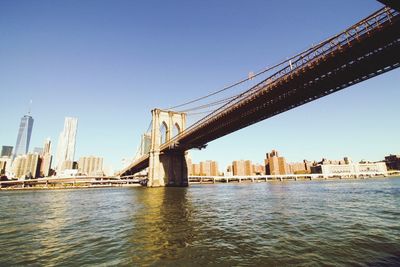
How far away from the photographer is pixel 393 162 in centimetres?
16875

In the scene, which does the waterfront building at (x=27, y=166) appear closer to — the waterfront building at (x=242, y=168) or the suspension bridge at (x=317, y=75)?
the waterfront building at (x=242, y=168)

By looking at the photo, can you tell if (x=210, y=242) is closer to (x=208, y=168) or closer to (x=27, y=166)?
(x=208, y=168)

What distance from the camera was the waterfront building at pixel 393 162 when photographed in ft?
541

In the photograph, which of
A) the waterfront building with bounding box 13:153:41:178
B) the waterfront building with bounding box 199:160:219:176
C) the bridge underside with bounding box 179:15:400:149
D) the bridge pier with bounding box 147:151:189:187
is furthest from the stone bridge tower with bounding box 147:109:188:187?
the waterfront building with bounding box 13:153:41:178

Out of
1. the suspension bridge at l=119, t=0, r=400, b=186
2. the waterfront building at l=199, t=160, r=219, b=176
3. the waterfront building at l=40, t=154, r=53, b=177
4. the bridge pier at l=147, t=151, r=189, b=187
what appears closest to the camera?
the suspension bridge at l=119, t=0, r=400, b=186

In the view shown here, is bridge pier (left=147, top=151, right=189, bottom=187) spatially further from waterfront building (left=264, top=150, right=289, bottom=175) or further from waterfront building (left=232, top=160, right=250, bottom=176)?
waterfront building (left=232, top=160, right=250, bottom=176)

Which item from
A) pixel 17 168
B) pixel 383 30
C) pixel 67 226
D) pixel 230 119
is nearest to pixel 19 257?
pixel 67 226

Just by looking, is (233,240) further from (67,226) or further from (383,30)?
(383,30)

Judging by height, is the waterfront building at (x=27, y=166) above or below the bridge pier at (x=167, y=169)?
above

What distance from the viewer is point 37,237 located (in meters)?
8.98

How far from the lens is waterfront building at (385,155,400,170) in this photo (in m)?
165

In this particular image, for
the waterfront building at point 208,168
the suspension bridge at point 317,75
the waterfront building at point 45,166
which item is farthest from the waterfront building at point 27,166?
the suspension bridge at point 317,75

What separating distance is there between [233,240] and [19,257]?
6.82 metres

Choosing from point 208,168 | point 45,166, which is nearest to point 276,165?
point 208,168
